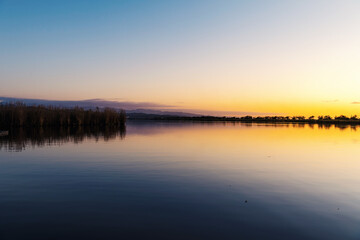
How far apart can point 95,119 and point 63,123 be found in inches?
276

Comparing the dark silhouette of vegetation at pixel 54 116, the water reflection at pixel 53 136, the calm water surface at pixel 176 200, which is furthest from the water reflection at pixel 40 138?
the dark silhouette of vegetation at pixel 54 116

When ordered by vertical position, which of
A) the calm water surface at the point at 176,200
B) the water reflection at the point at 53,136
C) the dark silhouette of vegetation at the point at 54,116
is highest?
the dark silhouette of vegetation at the point at 54,116

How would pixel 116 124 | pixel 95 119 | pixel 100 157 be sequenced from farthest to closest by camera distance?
pixel 116 124 < pixel 95 119 < pixel 100 157

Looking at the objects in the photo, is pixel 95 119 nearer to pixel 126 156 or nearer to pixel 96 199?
pixel 126 156

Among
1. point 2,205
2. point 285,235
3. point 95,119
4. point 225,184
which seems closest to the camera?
point 285,235

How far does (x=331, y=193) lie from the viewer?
897 centimetres

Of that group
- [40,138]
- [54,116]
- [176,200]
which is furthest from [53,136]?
[176,200]

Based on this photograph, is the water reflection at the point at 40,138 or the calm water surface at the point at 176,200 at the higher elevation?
the water reflection at the point at 40,138

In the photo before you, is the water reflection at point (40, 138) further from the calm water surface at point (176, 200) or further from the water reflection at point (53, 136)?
the calm water surface at point (176, 200)

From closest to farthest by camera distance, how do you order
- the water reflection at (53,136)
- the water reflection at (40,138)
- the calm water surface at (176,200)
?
the calm water surface at (176,200)
the water reflection at (40,138)
the water reflection at (53,136)

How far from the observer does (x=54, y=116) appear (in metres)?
44.1

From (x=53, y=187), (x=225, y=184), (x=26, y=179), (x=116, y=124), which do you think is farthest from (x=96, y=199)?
(x=116, y=124)

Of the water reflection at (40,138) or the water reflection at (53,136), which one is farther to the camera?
the water reflection at (53,136)

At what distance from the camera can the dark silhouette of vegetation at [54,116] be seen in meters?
38.2
